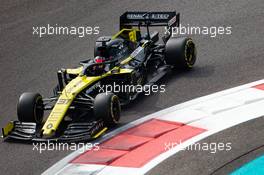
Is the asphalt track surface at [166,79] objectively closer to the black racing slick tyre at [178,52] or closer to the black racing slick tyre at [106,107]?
the black racing slick tyre at [178,52]

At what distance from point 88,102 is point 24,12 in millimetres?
7191

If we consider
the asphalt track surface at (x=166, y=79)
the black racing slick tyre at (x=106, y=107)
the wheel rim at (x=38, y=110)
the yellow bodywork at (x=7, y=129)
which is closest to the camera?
the asphalt track surface at (x=166, y=79)

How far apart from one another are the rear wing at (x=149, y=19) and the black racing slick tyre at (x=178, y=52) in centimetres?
66

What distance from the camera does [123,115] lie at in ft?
39.5

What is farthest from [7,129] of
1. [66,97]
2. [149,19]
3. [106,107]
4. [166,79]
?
[149,19]

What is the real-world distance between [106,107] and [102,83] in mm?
1255

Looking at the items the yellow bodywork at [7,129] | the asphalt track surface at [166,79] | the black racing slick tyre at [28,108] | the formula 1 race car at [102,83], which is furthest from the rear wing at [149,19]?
the yellow bodywork at [7,129]

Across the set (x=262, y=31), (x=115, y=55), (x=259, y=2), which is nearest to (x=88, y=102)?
(x=115, y=55)

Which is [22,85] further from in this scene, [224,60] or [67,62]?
[224,60]

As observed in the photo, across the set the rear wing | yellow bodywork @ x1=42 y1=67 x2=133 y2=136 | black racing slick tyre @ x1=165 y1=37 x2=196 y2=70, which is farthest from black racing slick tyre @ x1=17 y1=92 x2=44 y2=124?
the rear wing

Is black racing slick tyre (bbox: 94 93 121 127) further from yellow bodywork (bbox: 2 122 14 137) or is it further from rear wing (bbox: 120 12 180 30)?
rear wing (bbox: 120 12 180 30)

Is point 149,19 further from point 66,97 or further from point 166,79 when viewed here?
point 66,97

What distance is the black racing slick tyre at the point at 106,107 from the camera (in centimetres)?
1117

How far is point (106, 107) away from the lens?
440 inches
